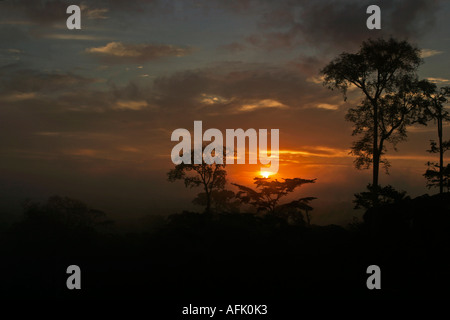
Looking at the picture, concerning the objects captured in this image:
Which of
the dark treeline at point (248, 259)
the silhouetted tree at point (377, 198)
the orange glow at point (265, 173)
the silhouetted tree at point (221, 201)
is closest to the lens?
the dark treeline at point (248, 259)

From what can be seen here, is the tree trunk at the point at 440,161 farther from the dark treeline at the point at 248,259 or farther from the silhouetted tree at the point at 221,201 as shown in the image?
the silhouetted tree at the point at 221,201

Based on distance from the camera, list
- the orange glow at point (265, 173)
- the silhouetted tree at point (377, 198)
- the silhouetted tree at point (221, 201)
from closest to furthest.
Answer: the silhouetted tree at point (377, 198) → the orange glow at point (265, 173) → the silhouetted tree at point (221, 201)

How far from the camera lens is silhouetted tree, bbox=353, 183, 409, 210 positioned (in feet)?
83.9

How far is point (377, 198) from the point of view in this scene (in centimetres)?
2506

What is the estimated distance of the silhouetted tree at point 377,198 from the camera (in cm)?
2556

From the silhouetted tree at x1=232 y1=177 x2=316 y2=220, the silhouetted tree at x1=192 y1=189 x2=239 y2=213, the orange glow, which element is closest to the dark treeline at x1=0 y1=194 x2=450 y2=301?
the silhouetted tree at x1=232 y1=177 x2=316 y2=220

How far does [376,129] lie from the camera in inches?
1038

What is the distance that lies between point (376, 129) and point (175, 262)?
16176mm

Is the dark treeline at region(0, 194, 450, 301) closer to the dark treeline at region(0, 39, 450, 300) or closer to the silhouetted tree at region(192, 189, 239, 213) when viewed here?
the dark treeline at region(0, 39, 450, 300)

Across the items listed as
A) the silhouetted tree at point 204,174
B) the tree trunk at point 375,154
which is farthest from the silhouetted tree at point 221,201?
the tree trunk at point 375,154

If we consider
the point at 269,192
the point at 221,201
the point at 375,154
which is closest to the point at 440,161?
the point at 375,154
